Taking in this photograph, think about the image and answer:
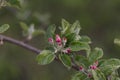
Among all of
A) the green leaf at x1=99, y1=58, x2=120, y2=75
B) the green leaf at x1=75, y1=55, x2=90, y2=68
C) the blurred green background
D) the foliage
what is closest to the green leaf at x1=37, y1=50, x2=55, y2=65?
the foliage

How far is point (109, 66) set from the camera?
1692 mm

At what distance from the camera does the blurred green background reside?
12.9ft

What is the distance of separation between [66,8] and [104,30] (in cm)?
51

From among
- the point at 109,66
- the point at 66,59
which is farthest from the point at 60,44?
the point at 109,66

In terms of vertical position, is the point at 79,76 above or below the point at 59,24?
above

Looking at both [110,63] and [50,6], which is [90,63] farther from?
[50,6]

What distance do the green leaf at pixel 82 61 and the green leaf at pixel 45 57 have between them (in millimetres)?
117

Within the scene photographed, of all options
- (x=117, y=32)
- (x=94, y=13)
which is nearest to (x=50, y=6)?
(x=94, y=13)

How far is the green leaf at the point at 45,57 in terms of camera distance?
167cm

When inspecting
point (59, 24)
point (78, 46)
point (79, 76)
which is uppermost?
point (78, 46)

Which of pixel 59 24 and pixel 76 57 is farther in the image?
pixel 59 24

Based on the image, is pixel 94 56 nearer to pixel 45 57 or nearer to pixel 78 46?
pixel 78 46

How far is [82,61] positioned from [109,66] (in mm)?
124

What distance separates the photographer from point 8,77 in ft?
12.3
